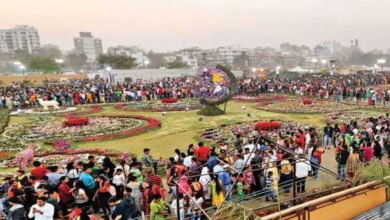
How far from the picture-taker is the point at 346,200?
8.38m

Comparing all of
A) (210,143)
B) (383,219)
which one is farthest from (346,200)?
(210,143)

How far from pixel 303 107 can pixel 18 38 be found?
188637mm

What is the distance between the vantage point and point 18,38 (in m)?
184

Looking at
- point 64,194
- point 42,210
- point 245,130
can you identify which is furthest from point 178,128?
point 42,210

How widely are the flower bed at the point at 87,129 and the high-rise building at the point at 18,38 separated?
178m

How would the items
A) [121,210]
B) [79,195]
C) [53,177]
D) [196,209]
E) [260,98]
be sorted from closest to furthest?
[121,210] < [196,209] < [79,195] < [53,177] < [260,98]

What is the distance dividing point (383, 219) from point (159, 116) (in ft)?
61.8

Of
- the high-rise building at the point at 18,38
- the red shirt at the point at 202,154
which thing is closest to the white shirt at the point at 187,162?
the red shirt at the point at 202,154

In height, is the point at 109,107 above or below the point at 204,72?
below

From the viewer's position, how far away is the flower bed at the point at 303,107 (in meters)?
25.2

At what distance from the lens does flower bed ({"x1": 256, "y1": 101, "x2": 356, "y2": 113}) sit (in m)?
25.2

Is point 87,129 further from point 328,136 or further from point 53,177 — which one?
point 328,136

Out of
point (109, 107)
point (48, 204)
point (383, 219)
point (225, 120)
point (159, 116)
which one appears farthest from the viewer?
point (109, 107)

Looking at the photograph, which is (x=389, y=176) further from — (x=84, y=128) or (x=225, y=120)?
(x=84, y=128)
